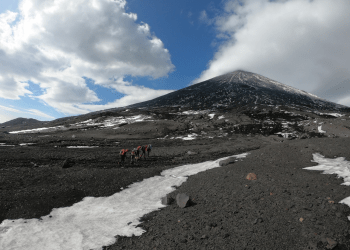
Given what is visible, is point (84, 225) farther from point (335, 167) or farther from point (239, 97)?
point (239, 97)

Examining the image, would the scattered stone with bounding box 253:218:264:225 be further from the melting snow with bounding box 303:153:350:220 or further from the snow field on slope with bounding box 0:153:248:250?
the snow field on slope with bounding box 0:153:248:250

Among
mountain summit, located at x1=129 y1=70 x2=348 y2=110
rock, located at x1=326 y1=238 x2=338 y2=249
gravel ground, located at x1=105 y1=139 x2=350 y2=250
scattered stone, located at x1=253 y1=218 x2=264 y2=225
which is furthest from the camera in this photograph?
mountain summit, located at x1=129 y1=70 x2=348 y2=110

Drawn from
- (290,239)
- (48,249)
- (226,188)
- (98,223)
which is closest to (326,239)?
(290,239)

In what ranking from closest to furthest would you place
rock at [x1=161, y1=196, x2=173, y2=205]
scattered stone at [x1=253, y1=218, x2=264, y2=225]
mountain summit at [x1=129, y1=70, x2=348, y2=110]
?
scattered stone at [x1=253, y1=218, x2=264, y2=225] < rock at [x1=161, y1=196, x2=173, y2=205] < mountain summit at [x1=129, y1=70, x2=348, y2=110]

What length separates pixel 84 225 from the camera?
24.9 ft

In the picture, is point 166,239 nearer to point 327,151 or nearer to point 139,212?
point 139,212

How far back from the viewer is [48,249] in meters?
6.18

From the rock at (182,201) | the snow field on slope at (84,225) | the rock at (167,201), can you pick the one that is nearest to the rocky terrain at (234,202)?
the rock at (182,201)

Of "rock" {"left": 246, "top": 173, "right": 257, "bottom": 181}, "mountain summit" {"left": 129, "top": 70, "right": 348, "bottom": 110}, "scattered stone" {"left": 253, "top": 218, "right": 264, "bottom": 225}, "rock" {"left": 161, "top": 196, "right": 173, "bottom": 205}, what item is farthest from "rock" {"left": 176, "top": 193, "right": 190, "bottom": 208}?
"mountain summit" {"left": 129, "top": 70, "right": 348, "bottom": 110}

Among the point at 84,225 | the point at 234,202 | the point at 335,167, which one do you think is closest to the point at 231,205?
the point at 234,202

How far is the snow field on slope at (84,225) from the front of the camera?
648 cm

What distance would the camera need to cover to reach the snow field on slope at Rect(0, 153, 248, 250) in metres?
6.48

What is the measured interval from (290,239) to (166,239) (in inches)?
153

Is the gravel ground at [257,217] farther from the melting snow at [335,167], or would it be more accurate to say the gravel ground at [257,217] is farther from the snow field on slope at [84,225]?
the snow field on slope at [84,225]
